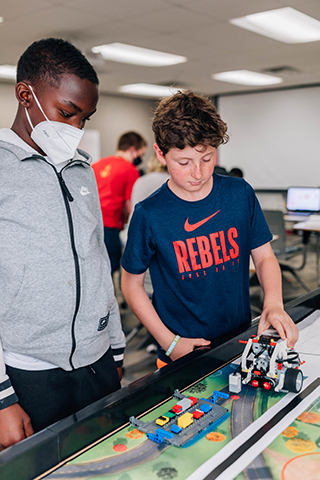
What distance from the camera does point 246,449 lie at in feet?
2.32

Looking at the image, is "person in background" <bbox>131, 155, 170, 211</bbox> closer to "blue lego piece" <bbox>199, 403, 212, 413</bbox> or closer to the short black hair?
the short black hair

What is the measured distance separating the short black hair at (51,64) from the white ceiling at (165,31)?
2.91m

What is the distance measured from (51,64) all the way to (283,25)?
4.01 meters

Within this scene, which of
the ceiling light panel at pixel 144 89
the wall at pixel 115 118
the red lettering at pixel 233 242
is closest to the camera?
the red lettering at pixel 233 242

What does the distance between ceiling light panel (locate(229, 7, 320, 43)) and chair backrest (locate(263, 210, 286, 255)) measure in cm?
173

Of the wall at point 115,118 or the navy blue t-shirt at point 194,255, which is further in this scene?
the wall at point 115,118

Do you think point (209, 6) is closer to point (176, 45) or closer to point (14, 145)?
point (176, 45)

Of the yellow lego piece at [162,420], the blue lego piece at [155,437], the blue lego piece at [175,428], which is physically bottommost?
the blue lego piece at [155,437]

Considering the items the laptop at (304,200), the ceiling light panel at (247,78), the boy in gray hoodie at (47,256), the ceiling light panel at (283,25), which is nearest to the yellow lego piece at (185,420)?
the boy in gray hoodie at (47,256)

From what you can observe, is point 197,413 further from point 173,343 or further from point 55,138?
point 55,138

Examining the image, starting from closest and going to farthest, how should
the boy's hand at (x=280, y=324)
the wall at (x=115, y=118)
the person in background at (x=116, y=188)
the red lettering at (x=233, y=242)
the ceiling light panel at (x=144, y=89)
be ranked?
the boy's hand at (x=280, y=324)
the red lettering at (x=233, y=242)
the person in background at (x=116, y=188)
the ceiling light panel at (x=144, y=89)
the wall at (x=115, y=118)

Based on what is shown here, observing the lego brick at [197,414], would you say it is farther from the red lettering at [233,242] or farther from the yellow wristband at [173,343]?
the red lettering at [233,242]

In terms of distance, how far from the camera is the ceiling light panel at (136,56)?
4973mm

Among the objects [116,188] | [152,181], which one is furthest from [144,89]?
[152,181]
